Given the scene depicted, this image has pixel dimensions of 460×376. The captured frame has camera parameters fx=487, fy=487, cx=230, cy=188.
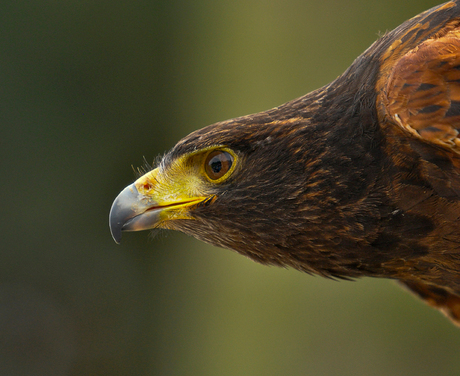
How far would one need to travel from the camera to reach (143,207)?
1657mm

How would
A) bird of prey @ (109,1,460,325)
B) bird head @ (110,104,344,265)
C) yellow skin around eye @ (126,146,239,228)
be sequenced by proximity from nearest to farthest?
bird of prey @ (109,1,460,325) < bird head @ (110,104,344,265) < yellow skin around eye @ (126,146,239,228)

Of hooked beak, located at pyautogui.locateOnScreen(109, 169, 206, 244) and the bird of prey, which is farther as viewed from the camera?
hooked beak, located at pyautogui.locateOnScreen(109, 169, 206, 244)

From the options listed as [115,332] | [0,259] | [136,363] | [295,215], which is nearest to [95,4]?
[0,259]

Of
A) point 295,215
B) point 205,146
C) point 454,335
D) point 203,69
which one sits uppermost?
point 203,69

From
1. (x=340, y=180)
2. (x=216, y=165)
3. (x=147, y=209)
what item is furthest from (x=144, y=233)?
(x=340, y=180)

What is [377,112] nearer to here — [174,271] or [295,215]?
[295,215]

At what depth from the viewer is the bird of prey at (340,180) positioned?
1313 millimetres

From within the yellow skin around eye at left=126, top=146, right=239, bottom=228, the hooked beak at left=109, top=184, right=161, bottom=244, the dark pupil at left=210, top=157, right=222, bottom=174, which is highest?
the dark pupil at left=210, top=157, right=222, bottom=174

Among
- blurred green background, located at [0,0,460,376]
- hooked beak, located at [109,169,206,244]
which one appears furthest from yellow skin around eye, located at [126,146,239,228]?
blurred green background, located at [0,0,460,376]

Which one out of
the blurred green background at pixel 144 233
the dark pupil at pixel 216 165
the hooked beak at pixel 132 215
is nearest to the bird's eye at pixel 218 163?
the dark pupil at pixel 216 165

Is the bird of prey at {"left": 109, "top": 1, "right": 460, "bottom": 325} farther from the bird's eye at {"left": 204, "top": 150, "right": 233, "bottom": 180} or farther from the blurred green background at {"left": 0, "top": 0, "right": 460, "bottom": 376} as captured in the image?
the blurred green background at {"left": 0, "top": 0, "right": 460, "bottom": 376}

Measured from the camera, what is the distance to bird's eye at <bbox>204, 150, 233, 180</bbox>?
5.22ft

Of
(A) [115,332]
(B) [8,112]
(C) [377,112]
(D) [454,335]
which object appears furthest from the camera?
(A) [115,332]

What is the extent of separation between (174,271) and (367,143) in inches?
168
